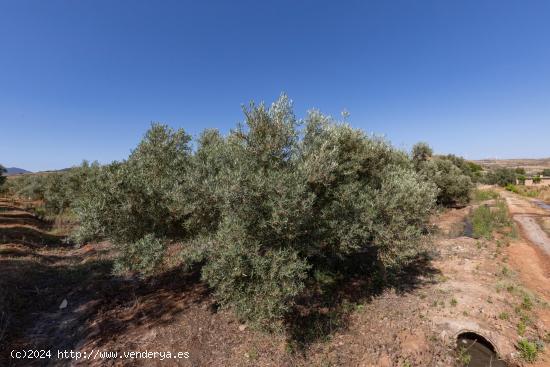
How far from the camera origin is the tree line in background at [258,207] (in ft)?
30.9

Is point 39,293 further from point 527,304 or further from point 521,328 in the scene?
point 527,304

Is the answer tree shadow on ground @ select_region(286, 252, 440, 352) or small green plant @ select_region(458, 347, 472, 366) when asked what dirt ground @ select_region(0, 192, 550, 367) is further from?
small green plant @ select_region(458, 347, 472, 366)

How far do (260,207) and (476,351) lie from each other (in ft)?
37.2

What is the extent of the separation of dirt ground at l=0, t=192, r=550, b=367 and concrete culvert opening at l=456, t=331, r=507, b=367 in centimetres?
38

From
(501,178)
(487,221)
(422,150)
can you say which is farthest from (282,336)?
(501,178)

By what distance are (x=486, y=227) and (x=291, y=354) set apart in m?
28.1

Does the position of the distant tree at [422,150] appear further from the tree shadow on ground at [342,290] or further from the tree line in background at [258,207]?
the tree line in background at [258,207]

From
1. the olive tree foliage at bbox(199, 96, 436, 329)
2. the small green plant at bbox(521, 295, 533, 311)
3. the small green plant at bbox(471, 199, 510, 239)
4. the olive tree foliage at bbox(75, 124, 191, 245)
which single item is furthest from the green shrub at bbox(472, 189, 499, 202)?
the olive tree foliage at bbox(75, 124, 191, 245)

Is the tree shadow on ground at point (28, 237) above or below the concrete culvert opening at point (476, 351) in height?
above

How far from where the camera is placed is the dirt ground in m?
10.5

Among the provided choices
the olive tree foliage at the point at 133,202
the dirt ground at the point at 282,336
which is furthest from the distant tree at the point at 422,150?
the olive tree foliage at the point at 133,202

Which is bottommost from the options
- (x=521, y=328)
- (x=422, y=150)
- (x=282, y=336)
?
(x=521, y=328)

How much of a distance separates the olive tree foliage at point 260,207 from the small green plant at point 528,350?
5232 mm

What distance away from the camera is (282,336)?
37.1ft
